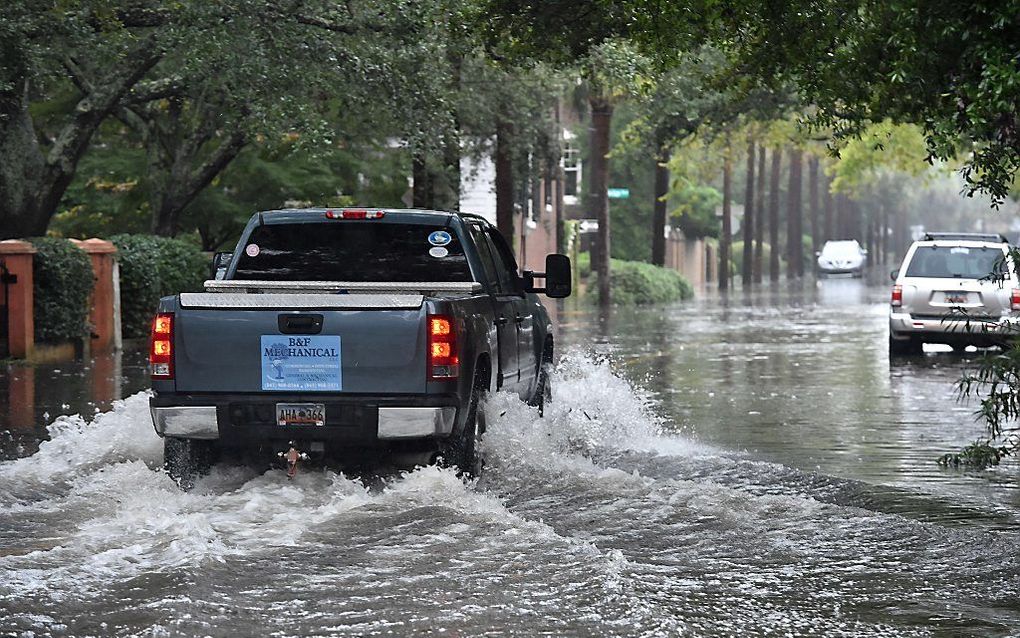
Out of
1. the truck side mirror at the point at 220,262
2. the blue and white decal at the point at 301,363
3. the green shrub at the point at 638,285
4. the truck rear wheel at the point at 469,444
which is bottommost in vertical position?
the green shrub at the point at 638,285

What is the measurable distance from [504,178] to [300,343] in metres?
27.4

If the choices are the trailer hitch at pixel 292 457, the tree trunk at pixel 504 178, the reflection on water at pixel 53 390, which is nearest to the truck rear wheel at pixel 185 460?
the trailer hitch at pixel 292 457

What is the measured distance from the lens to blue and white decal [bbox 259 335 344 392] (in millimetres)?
10242

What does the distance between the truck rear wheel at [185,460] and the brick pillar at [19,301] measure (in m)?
12.0

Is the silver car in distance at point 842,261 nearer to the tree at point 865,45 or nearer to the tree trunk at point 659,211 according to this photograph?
the tree trunk at point 659,211

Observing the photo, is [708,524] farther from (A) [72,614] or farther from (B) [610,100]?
(B) [610,100]

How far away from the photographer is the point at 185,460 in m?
10.9

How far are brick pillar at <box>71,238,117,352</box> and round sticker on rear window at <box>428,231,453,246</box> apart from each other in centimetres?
1397

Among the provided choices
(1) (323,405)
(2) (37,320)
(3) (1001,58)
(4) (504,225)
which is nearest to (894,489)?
(3) (1001,58)

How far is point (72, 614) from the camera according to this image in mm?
7289

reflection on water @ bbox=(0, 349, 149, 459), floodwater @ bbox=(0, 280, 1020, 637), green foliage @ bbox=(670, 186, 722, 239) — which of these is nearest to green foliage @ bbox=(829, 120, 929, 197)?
green foliage @ bbox=(670, 186, 722, 239)

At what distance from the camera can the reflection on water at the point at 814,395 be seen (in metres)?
12.6

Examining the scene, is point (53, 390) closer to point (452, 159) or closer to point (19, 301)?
point (19, 301)

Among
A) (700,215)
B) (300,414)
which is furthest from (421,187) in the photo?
(700,215)
